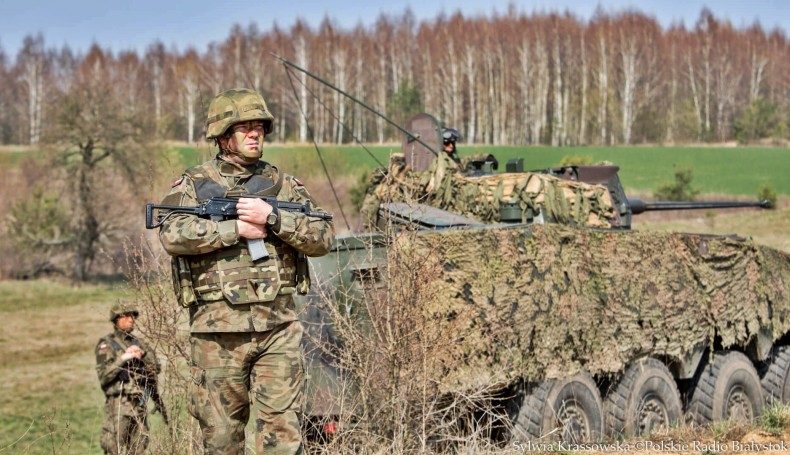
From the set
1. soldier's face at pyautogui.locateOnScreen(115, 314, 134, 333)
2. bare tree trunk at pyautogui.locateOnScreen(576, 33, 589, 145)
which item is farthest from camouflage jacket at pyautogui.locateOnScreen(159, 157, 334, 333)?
bare tree trunk at pyautogui.locateOnScreen(576, 33, 589, 145)

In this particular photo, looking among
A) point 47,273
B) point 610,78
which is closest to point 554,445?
point 47,273

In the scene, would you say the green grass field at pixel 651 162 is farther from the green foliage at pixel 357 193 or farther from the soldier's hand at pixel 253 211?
the soldier's hand at pixel 253 211

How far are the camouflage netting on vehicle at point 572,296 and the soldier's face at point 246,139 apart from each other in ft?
4.88

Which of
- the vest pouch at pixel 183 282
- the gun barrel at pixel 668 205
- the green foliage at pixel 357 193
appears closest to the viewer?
the vest pouch at pixel 183 282

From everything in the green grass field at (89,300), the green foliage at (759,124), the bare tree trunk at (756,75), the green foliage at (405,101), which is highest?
the bare tree trunk at (756,75)

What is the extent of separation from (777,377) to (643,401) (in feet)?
9.21

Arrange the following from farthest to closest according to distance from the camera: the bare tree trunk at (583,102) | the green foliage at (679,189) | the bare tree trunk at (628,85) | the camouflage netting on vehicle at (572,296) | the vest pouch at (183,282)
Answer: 1. the bare tree trunk at (583,102)
2. the bare tree trunk at (628,85)
3. the green foliage at (679,189)
4. the camouflage netting on vehicle at (572,296)
5. the vest pouch at (183,282)

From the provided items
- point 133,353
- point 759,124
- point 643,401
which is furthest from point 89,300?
point 759,124

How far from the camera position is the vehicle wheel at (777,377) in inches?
423

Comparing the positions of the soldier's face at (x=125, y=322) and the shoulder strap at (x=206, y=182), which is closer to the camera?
the shoulder strap at (x=206, y=182)

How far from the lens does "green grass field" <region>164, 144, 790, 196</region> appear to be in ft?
125

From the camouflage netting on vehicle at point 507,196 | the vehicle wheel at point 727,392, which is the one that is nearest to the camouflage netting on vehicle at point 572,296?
the vehicle wheel at point 727,392

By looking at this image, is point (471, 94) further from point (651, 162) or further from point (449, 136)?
point (449, 136)

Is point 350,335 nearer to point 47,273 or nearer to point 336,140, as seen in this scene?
point 47,273
